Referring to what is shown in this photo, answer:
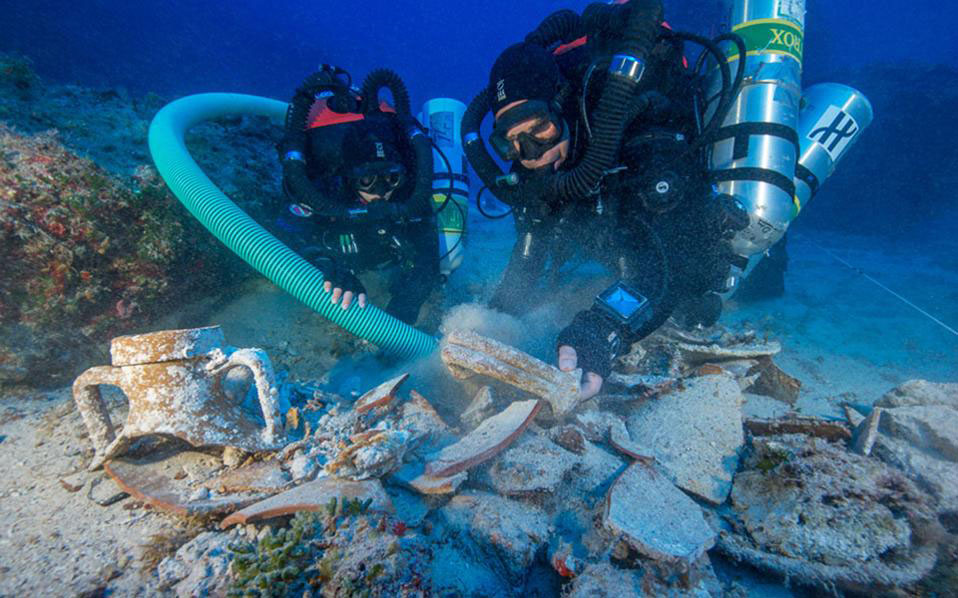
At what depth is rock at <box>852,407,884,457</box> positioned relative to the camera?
2311 mm

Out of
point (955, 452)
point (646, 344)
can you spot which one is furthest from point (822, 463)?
point (646, 344)

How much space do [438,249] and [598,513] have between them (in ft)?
13.4

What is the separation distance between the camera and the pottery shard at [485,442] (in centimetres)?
209

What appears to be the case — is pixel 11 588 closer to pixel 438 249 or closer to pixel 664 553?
pixel 664 553

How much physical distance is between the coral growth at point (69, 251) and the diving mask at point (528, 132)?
3732 millimetres

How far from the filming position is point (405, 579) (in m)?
1.36

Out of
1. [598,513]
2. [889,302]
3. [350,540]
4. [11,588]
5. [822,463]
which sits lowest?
[11,588]

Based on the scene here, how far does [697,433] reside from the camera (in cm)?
261

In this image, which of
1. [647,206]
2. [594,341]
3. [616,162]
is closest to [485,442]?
[594,341]

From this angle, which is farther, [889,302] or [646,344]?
[889,302]

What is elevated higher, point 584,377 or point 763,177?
point 763,177

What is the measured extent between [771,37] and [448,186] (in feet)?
13.7

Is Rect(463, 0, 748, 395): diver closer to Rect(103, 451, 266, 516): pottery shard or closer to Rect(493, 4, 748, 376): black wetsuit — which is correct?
Rect(493, 4, 748, 376): black wetsuit

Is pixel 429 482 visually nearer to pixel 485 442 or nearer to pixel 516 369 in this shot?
pixel 485 442
